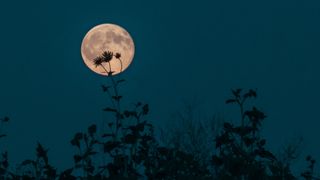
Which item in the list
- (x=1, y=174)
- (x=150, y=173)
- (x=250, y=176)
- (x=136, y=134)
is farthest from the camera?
(x=1, y=174)

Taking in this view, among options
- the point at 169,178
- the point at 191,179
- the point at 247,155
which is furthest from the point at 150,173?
the point at 247,155

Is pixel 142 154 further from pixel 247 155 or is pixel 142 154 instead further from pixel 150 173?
pixel 247 155

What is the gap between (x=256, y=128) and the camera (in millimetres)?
5676

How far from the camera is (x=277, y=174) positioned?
220 inches

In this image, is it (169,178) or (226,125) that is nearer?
(226,125)

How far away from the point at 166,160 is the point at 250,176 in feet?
3.46

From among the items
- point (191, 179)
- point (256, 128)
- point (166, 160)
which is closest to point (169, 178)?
point (166, 160)

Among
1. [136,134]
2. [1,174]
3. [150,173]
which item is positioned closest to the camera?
[136,134]

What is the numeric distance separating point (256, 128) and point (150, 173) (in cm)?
111

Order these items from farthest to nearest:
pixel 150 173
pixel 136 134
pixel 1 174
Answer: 1. pixel 1 174
2. pixel 150 173
3. pixel 136 134

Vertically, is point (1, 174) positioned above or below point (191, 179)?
above

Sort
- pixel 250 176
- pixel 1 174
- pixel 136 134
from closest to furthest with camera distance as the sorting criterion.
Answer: pixel 250 176
pixel 136 134
pixel 1 174

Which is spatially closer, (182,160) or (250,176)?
(250,176)

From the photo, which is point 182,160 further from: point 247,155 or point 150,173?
point 247,155
